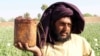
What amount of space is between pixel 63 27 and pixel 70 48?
0.26 meters

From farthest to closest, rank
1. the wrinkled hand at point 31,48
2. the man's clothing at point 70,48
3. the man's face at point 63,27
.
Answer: the man's clothing at point 70,48
the man's face at point 63,27
the wrinkled hand at point 31,48

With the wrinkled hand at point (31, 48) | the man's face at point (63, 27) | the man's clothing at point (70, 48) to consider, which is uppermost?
the man's face at point (63, 27)

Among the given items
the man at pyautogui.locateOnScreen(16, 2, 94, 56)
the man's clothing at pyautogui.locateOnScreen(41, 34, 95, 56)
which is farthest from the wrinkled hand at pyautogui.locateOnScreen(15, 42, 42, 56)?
the man's clothing at pyautogui.locateOnScreen(41, 34, 95, 56)

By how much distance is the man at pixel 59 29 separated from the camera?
3.66 metres

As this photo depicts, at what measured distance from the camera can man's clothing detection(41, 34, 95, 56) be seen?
3748 millimetres

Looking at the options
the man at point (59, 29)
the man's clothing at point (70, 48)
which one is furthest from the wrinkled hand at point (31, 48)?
the man's clothing at point (70, 48)

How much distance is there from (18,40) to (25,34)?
7cm

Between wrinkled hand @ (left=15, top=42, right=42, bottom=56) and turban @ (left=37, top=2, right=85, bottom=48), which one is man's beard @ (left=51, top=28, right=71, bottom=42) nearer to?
turban @ (left=37, top=2, right=85, bottom=48)

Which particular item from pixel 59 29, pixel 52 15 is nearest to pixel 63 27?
pixel 59 29

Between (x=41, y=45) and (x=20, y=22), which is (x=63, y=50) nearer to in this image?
(x=41, y=45)

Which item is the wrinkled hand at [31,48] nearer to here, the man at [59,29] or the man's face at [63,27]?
the man at [59,29]

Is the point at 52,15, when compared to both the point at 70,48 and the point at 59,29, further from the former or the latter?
the point at 70,48

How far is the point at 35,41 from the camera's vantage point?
11.2 ft

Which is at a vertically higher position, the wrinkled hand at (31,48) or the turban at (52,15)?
the turban at (52,15)
